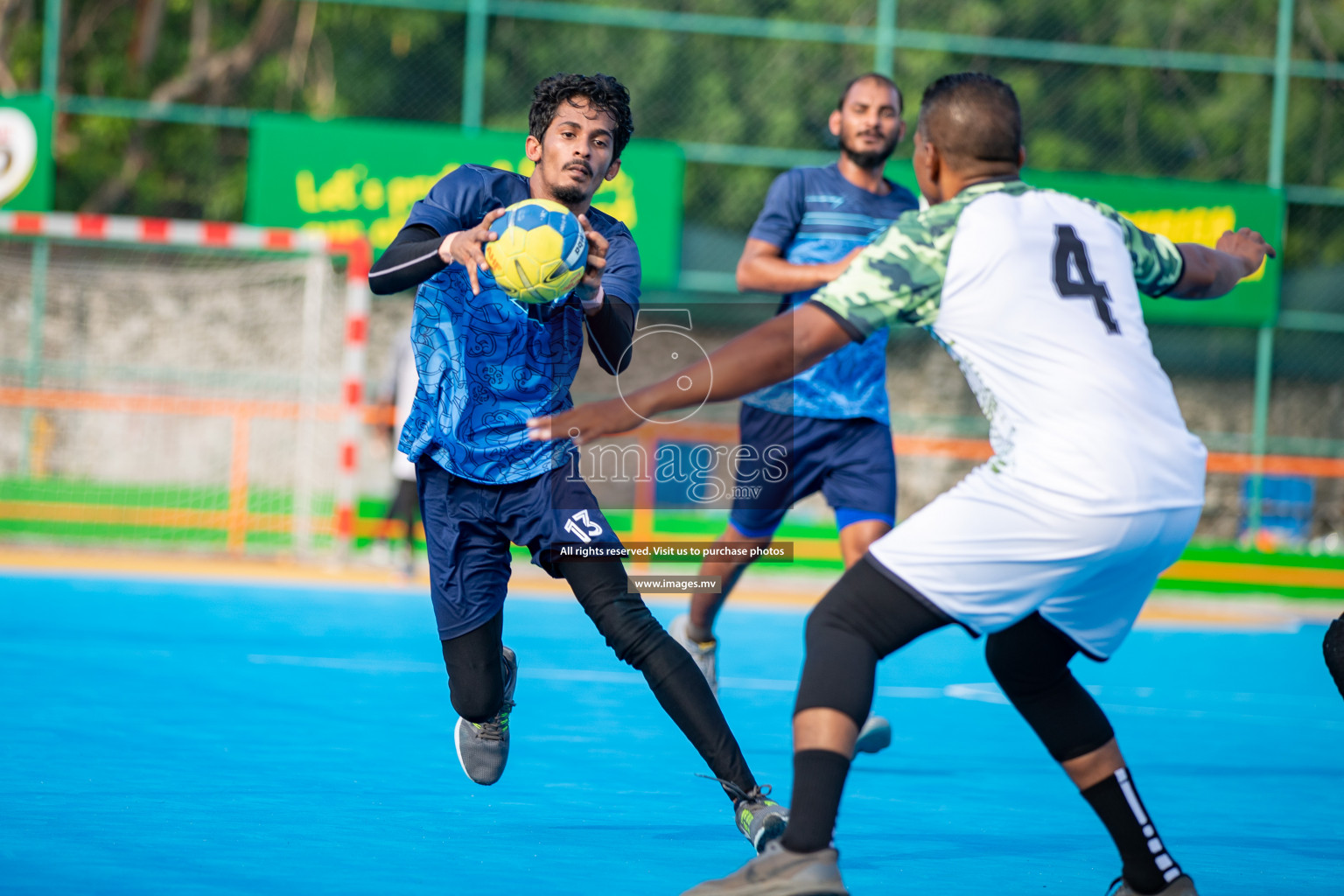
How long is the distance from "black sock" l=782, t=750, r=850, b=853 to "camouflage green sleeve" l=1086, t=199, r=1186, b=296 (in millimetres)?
1313

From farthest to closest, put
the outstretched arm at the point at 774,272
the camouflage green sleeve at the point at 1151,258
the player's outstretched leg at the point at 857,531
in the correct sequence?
the player's outstretched leg at the point at 857,531 → the outstretched arm at the point at 774,272 → the camouflage green sleeve at the point at 1151,258

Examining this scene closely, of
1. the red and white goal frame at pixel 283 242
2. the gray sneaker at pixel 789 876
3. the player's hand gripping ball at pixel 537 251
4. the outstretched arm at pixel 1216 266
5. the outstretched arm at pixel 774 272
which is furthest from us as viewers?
the red and white goal frame at pixel 283 242

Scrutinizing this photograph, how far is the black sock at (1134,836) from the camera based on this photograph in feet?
11.4

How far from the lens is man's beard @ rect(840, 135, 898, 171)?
599cm

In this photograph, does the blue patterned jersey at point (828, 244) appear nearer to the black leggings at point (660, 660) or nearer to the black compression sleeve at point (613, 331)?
the black compression sleeve at point (613, 331)

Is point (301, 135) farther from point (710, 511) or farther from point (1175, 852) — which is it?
point (1175, 852)

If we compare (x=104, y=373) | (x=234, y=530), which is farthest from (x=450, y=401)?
(x=104, y=373)

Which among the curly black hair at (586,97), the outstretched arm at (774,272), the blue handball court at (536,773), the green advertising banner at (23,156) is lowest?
the blue handball court at (536,773)

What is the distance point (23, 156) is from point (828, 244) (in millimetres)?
11434

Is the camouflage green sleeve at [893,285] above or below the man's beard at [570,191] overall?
below

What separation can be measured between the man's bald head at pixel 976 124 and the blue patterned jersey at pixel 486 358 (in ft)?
3.63

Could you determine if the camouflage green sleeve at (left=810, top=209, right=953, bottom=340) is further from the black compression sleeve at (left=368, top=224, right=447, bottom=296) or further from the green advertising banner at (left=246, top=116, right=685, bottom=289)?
the green advertising banner at (left=246, top=116, right=685, bottom=289)

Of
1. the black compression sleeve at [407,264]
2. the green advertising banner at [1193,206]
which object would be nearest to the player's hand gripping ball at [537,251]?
the black compression sleeve at [407,264]

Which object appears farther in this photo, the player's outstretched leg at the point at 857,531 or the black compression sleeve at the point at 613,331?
the player's outstretched leg at the point at 857,531
